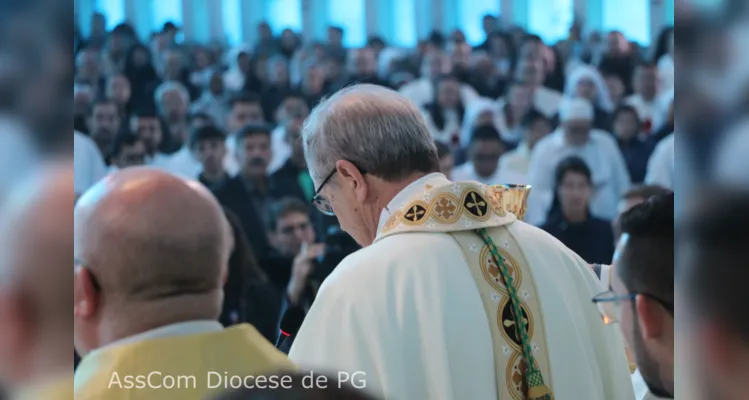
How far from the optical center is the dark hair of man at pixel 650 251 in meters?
1.49

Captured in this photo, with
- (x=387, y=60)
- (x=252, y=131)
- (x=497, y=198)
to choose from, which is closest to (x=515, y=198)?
(x=497, y=198)

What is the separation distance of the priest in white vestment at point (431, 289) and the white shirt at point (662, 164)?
14.8 feet

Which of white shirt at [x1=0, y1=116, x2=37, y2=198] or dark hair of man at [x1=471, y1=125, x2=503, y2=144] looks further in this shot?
dark hair of man at [x1=471, y1=125, x2=503, y2=144]

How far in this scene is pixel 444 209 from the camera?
2008mm

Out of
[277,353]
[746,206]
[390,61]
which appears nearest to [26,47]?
[746,206]

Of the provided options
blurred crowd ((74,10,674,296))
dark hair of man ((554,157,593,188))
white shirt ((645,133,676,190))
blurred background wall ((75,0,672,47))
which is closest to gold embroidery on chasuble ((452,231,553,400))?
blurred crowd ((74,10,674,296))

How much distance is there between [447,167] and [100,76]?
468 cm

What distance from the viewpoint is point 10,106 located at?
85 centimetres

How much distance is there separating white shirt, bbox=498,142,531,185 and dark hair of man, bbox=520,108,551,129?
0.16 metres

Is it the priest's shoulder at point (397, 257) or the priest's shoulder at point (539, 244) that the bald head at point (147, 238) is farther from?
the priest's shoulder at point (539, 244)

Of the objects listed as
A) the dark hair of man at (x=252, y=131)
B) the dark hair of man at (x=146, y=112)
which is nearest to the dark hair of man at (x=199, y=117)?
the dark hair of man at (x=146, y=112)

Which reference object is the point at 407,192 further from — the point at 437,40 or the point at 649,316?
the point at 437,40

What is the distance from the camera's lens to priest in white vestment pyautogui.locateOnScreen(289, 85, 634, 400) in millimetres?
1883

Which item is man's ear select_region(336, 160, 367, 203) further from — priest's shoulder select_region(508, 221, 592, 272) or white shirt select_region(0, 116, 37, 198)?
white shirt select_region(0, 116, 37, 198)
